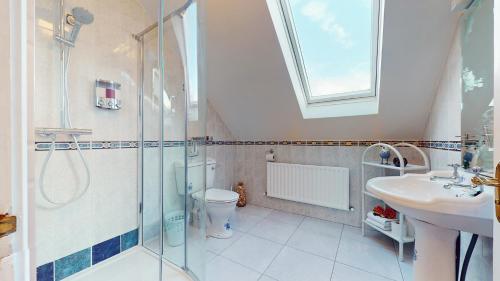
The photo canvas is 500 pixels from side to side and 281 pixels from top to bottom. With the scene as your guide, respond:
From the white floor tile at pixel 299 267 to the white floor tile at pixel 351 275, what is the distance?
47mm

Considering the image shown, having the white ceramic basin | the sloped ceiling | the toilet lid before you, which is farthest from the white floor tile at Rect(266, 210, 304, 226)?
the white ceramic basin

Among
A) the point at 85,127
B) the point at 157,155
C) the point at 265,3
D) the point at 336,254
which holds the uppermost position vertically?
the point at 265,3

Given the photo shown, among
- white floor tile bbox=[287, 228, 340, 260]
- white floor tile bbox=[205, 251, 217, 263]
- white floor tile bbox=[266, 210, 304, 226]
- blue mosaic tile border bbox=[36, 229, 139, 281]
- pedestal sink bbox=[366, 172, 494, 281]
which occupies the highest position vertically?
pedestal sink bbox=[366, 172, 494, 281]

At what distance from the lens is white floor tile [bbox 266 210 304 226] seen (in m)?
2.44

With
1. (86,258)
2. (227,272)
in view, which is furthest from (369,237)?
(86,258)

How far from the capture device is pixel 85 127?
143 cm

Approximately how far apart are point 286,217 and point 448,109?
6.08 ft

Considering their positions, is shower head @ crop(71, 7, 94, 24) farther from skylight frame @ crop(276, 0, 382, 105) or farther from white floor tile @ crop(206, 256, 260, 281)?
white floor tile @ crop(206, 256, 260, 281)

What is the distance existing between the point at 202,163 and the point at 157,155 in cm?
44

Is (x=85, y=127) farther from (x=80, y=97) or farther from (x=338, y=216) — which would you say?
(x=338, y=216)

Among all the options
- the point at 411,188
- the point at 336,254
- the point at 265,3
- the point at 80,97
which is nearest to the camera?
the point at 411,188

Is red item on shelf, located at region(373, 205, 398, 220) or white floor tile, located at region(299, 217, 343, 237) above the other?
red item on shelf, located at region(373, 205, 398, 220)

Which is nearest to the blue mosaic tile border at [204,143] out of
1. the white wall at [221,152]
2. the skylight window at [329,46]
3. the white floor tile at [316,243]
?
the white wall at [221,152]

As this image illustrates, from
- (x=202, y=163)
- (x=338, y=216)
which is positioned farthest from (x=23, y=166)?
(x=338, y=216)
